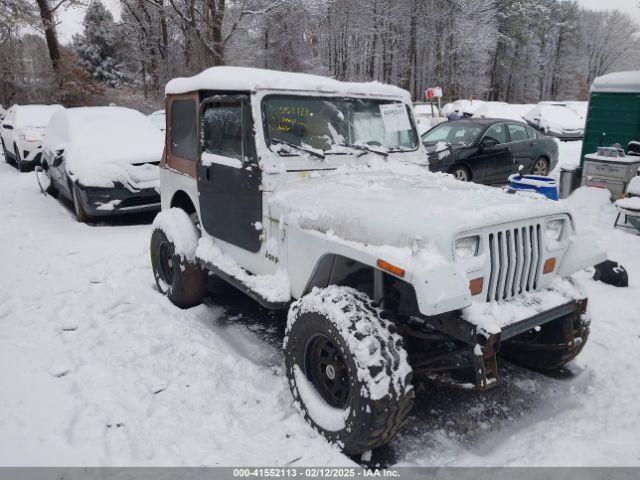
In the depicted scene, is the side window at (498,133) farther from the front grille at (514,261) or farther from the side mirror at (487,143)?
the front grille at (514,261)

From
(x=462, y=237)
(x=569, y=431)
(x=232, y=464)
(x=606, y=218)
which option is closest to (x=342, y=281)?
(x=462, y=237)

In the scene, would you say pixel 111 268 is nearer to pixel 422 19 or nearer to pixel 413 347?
pixel 413 347

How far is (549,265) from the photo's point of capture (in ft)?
9.55

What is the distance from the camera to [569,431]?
290cm

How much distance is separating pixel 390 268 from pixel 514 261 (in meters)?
0.78

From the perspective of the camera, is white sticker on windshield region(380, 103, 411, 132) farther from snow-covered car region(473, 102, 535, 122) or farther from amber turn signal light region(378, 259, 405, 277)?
snow-covered car region(473, 102, 535, 122)

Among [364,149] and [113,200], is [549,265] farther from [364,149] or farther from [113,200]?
[113,200]

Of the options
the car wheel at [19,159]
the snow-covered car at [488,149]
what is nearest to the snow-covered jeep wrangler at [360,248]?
the snow-covered car at [488,149]

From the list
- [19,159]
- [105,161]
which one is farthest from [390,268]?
[19,159]

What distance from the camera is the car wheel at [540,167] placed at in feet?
35.7

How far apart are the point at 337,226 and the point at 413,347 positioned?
1.02 metres

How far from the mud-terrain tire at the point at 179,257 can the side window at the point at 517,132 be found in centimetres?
813

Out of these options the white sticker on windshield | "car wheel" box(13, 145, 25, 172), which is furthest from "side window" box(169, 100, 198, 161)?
"car wheel" box(13, 145, 25, 172)

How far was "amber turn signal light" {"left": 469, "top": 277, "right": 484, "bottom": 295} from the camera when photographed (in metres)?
2.52
